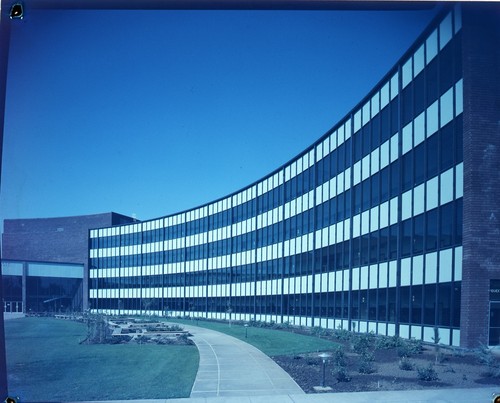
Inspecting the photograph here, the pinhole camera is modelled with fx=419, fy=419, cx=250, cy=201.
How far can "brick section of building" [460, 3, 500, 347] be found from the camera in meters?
7.05

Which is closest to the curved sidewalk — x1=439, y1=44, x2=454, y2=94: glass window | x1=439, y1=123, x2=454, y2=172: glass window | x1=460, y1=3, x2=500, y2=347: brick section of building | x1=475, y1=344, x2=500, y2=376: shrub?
x1=475, y1=344, x2=500, y2=376: shrub

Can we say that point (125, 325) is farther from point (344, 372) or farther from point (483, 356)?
point (483, 356)

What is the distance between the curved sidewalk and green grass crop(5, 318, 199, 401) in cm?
30

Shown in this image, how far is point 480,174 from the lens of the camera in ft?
30.6

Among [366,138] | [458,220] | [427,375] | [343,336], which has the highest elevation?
[366,138]

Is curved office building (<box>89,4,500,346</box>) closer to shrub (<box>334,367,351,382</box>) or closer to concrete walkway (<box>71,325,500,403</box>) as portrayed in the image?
concrete walkway (<box>71,325,500,403</box>)

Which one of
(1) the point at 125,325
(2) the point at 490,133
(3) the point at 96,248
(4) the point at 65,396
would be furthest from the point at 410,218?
(1) the point at 125,325

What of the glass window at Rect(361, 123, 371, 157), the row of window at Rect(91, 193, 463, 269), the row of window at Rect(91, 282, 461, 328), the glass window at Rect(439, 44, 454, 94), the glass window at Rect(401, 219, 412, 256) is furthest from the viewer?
the glass window at Rect(361, 123, 371, 157)

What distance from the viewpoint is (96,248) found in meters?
16.2

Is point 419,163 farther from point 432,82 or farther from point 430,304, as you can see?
point 430,304

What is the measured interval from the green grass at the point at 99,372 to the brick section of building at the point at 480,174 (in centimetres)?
676

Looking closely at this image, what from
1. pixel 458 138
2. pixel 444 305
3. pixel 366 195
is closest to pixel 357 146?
pixel 366 195

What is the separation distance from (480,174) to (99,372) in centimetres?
960

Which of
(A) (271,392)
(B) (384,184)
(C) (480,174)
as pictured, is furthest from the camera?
(B) (384,184)
